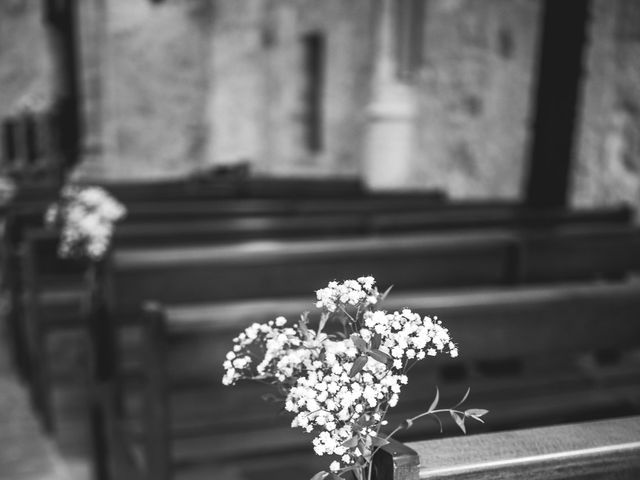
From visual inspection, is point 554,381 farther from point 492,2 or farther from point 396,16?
point 396,16

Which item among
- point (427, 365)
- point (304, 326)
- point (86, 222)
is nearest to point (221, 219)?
point (86, 222)

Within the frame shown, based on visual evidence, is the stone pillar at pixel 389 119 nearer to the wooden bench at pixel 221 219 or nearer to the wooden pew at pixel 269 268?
the wooden bench at pixel 221 219

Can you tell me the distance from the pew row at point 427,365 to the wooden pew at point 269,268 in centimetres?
5

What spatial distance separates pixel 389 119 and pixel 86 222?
4.48m

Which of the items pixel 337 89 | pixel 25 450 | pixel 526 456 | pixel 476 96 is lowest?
pixel 25 450

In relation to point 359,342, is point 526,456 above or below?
below

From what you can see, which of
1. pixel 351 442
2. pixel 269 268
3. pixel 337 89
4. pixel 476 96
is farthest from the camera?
pixel 337 89

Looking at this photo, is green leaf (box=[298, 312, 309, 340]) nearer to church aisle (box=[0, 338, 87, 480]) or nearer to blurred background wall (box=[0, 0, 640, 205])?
church aisle (box=[0, 338, 87, 480])

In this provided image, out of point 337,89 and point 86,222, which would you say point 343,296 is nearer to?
point 86,222

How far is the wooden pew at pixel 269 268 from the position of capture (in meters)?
2.28

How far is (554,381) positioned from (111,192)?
3419 millimetres

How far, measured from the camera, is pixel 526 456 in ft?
2.58

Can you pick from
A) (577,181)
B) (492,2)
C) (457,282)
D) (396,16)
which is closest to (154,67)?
(396,16)

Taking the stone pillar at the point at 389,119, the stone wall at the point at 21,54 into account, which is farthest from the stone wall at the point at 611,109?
the stone wall at the point at 21,54
